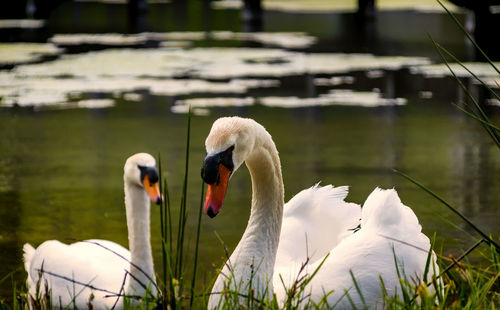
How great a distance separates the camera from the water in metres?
6.38

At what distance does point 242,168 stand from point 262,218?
4470 mm

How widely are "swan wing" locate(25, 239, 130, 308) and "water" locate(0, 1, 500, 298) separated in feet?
1.07

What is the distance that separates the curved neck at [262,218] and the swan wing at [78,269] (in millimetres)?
1181

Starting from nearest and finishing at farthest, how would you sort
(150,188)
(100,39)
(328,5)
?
(150,188)
(100,39)
(328,5)

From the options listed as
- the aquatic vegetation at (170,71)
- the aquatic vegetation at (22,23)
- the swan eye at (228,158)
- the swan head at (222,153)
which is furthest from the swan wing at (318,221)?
the aquatic vegetation at (22,23)

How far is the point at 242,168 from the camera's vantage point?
8.28 m

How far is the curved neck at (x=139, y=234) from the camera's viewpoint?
471 centimetres

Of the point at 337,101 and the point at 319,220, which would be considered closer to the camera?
the point at 319,220

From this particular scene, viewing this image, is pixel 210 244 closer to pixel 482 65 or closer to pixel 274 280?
pixel 274 280

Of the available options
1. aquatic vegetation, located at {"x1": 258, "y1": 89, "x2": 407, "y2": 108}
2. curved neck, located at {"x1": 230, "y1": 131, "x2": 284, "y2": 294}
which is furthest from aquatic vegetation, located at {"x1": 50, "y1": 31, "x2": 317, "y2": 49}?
curved neck, located at {"x1": 230, "y1": 131, "x2": 284, "y2": 294}

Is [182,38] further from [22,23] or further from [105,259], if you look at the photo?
[105,259]

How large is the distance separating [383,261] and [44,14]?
21.0 metres

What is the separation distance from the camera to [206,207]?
3.22 metres

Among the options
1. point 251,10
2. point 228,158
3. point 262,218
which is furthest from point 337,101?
point 251,10
